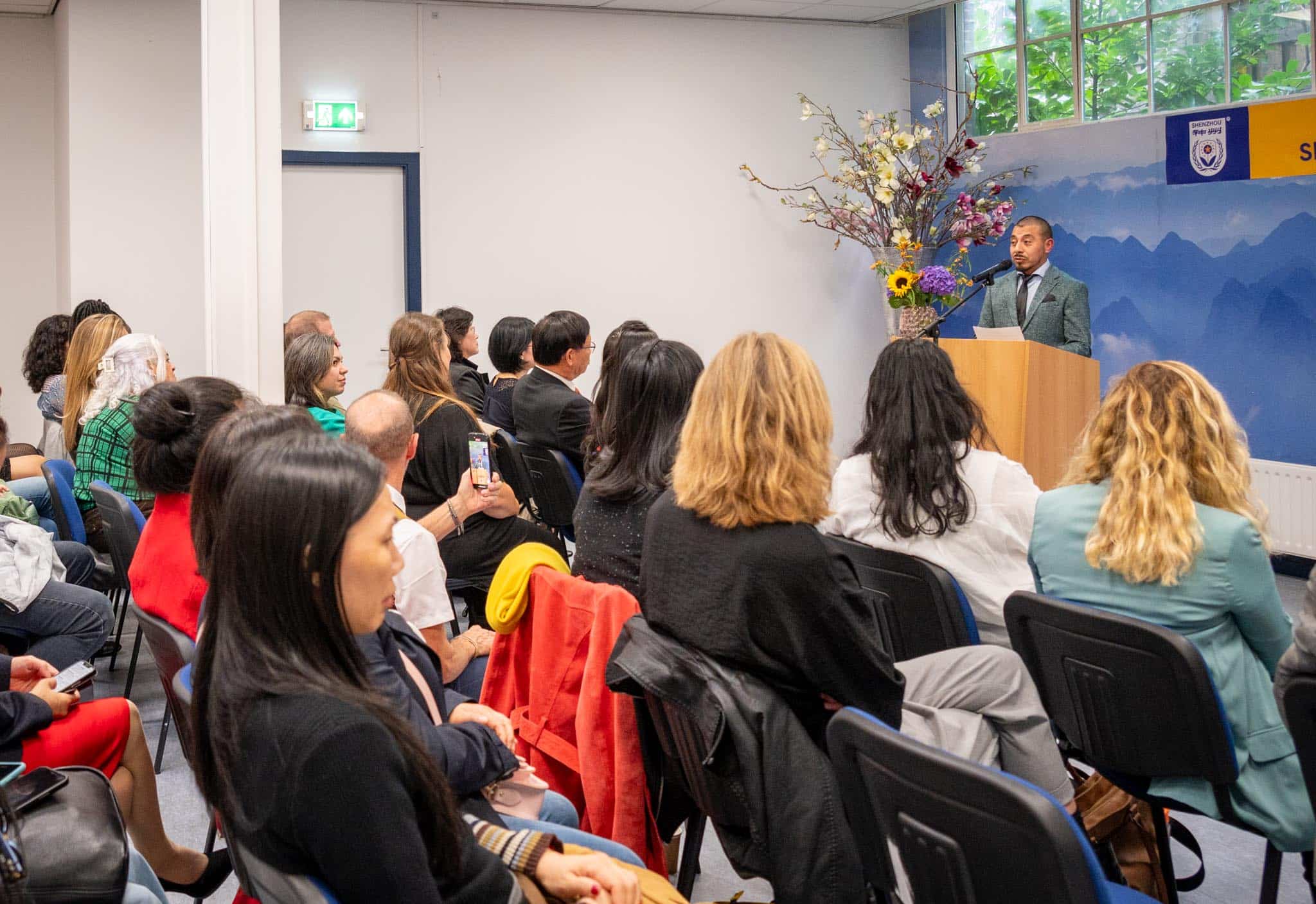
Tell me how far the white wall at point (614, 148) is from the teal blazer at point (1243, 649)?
19.8 ft

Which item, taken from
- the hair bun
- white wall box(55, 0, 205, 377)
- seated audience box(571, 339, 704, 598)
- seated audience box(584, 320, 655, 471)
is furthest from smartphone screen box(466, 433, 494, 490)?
white wall box(55, 0, 205, 377)

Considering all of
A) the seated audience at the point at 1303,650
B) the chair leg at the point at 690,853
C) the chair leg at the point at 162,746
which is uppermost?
the seated audience at the point at 1303,650

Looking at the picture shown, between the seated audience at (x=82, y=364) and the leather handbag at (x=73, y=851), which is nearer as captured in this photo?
the leather handbag at (x=73, y=851)

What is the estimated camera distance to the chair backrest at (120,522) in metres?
3.53

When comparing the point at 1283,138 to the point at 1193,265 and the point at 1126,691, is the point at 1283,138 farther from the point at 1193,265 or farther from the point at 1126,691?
the point at 1126,691

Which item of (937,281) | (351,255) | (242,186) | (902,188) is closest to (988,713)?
(937,281)

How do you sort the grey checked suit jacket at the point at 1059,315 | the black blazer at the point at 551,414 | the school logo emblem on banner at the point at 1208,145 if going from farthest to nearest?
1. the school logo emblem on banner at the point at 1208,145
2. the grey checked suit jacket at the point at 1059,315
3. the black blazer at the point at 551,414

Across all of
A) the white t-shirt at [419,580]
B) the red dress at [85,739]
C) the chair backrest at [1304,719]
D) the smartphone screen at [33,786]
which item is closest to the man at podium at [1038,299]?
the white t-shirt at [419,580]

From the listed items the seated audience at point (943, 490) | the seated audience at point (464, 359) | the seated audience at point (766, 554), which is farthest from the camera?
the seated audience at point (464, 359)

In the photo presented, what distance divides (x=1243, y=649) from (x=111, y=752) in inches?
92.6

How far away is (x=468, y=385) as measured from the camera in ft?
19.8

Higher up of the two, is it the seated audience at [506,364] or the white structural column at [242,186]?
the white structural column at [242,186]

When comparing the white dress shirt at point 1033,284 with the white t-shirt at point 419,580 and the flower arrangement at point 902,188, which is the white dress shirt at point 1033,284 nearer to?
the flower arrangement at point 902,188

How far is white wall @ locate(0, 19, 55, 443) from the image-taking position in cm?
755
